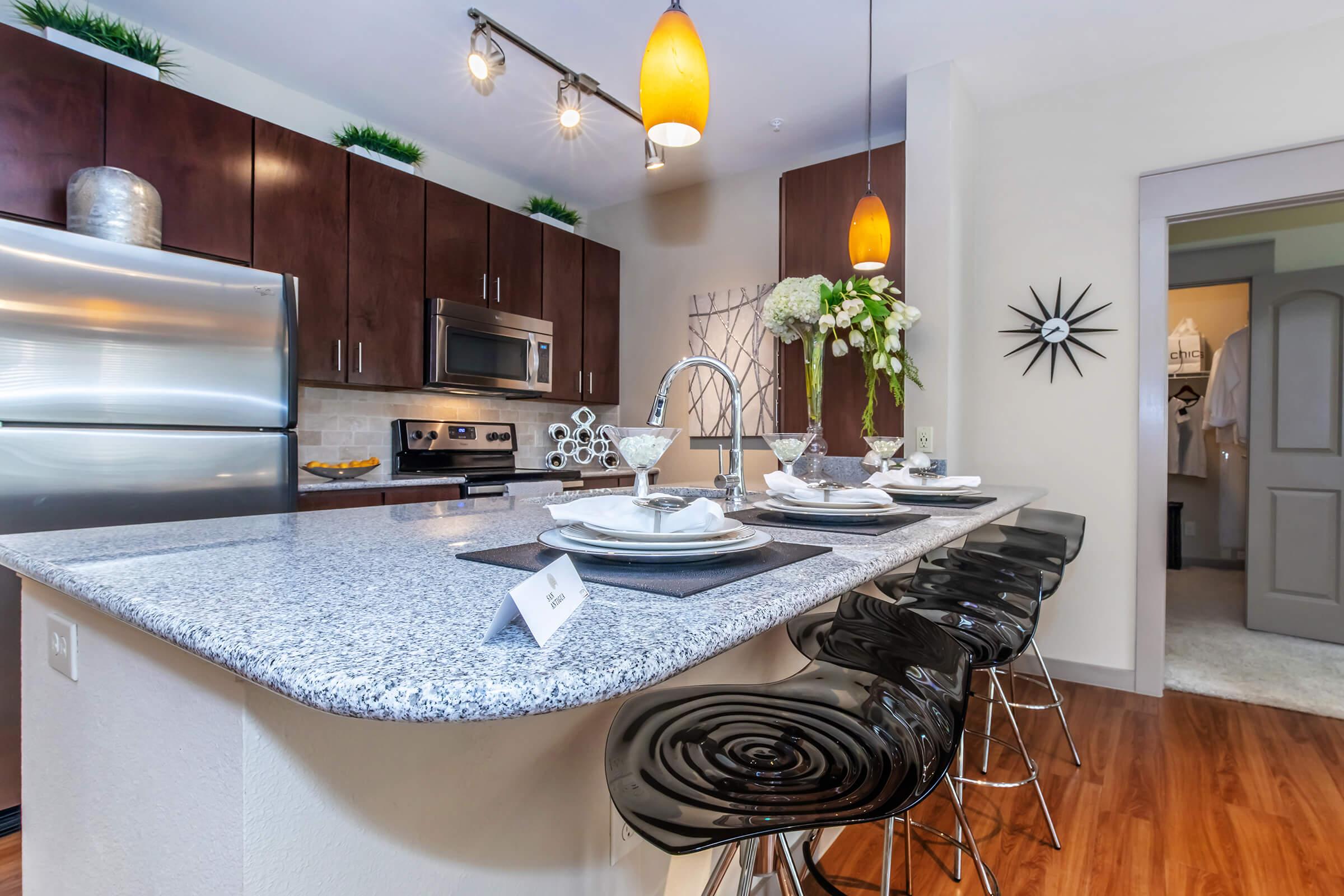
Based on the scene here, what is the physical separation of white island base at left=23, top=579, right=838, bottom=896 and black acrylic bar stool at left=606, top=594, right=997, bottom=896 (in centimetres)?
20

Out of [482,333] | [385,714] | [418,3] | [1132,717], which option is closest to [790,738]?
[385,714]

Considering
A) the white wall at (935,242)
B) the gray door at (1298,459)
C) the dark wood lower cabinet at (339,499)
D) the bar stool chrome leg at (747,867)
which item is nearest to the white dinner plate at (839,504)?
the bar stool chrome leg at (747,867)

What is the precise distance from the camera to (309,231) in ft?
9.12

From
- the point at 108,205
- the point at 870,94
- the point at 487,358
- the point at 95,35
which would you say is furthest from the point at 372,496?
the point at 870,94

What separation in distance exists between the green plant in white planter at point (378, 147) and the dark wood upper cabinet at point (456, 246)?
0.46 ft

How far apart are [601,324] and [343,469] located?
1881 mm

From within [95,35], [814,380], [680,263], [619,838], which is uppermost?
[95,35]

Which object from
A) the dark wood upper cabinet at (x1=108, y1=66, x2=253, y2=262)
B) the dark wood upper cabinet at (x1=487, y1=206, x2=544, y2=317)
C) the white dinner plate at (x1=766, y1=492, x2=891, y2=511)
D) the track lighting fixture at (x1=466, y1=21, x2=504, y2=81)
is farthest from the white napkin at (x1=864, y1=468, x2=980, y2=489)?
the dark wood upper cabinet at (x1=108, y1=66, x2=253, y2=262)

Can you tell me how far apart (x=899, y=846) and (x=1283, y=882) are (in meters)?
0.85

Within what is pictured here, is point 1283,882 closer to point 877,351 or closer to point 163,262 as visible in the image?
point 877,351

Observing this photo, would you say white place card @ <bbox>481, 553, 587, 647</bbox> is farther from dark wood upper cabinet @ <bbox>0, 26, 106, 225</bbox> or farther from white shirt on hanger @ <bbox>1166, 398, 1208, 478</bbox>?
white shirt on hanger @ <bbox>1166, 398, 1208, 478</bbox>

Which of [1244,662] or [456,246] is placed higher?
[456,246]

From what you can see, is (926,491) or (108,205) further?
(108,205)

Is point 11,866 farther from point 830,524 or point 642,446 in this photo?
point 830,524
